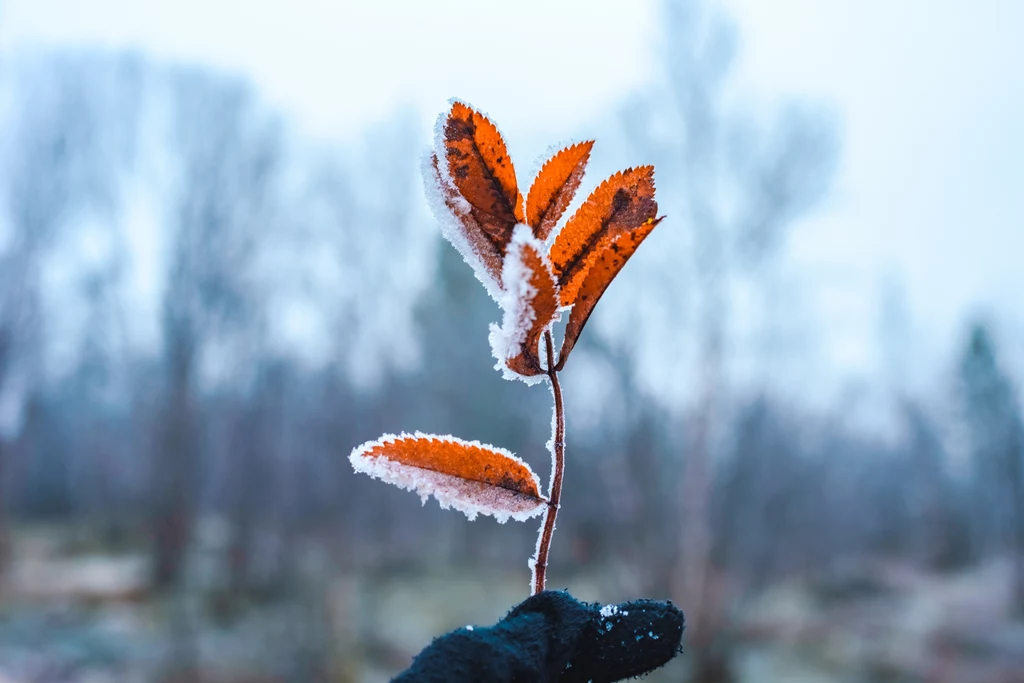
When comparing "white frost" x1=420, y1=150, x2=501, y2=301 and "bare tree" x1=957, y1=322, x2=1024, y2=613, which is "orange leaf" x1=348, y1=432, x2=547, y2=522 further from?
"bare tree" x1=957, y1=322, x2=1024, y2=613

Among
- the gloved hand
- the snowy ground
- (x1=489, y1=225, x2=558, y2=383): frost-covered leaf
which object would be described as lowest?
the snowy ground

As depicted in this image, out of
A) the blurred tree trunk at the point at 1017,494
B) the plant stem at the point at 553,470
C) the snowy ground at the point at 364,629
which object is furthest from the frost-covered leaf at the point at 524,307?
the blurred tree trunk at the point at 1017,494

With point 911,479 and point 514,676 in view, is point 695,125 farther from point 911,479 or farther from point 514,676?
point 911,479

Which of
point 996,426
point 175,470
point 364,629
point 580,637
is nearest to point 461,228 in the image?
point 580,637

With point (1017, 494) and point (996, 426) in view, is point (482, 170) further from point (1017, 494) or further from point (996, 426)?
point (1017, 494)

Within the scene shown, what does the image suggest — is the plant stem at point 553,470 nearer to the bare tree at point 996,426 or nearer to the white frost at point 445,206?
the white frost at point 445,206

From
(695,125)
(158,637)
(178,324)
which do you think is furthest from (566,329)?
(178,324)

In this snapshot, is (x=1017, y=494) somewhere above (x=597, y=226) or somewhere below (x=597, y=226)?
above

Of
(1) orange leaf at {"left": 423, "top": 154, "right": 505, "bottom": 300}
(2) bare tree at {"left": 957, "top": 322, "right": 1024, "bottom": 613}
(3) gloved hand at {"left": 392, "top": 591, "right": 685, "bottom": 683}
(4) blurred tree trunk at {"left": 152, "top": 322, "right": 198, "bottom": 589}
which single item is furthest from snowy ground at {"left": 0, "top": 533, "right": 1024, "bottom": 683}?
(1) orange leaf at {"left": 423, "top": 154, "right": 505, "bottom": 300}
